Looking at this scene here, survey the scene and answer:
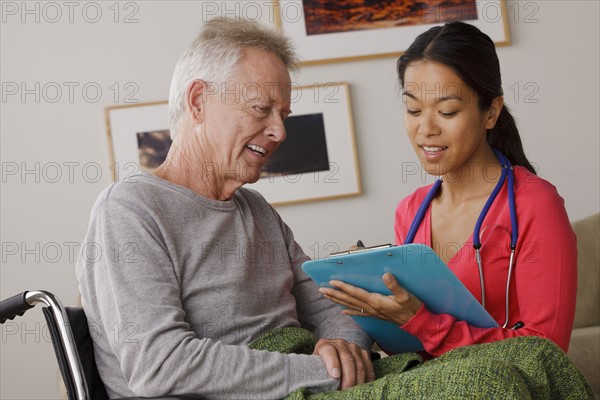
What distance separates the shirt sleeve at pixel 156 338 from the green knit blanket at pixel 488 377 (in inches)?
2.6

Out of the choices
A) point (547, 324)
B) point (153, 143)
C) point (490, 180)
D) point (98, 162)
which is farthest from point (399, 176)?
point (547, 324)

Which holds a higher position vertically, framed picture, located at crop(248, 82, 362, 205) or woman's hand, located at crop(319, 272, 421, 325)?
framed picture, located at crop(248, 82, 362, 205)

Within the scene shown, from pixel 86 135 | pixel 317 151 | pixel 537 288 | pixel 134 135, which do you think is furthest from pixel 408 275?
pixel 86 135

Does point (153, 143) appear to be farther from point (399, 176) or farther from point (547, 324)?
point (547, 324)

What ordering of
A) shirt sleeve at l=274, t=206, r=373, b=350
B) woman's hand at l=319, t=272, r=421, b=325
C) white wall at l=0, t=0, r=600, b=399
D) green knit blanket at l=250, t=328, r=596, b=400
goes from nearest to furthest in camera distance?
green knit blanket at l=250, t=328, r=596, b=400, woman's hand at l=319, t=272, r=421, b=325, shirt sleeve at l=274, t=206, r=373, b=350, white wall at l=0, t=0, r=600, b=399

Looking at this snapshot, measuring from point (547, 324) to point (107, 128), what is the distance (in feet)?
7.20

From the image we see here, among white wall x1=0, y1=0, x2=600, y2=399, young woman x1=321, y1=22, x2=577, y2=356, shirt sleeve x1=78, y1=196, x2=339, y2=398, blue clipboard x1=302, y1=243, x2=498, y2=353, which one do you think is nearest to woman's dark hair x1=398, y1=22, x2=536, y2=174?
young woman x1=321, y1=22, x2=577, y2=356

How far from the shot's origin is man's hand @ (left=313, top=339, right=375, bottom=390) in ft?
5.20

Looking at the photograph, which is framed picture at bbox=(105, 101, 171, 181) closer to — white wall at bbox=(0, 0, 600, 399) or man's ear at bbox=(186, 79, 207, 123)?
white wall at bbox=(0, 0, 600, 399)

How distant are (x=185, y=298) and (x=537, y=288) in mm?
760

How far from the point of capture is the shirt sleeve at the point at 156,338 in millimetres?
1470

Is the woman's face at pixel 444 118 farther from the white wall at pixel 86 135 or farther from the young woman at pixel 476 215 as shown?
the white wall at pixel 86 135

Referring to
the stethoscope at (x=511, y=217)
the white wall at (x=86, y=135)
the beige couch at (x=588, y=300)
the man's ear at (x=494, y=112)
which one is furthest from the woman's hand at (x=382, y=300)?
the white wall at (x=86, y=135)

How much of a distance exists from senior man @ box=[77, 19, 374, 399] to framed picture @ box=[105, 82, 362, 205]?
151 centimetres
